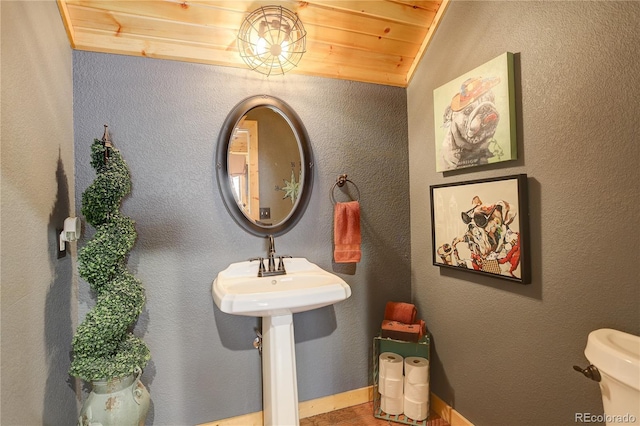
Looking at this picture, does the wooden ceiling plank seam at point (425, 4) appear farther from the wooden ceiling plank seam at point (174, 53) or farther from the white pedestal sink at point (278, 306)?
the white pedestal sink at point (278, 306)

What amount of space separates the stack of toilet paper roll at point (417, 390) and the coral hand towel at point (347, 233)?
677mm

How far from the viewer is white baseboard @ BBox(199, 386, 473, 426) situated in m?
1.66

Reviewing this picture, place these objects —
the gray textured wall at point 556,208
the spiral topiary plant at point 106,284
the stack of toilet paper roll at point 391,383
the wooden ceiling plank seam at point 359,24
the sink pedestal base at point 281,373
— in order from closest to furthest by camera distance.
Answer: the gray textured wall at point 556,208 → the spiral topiary plant at point 106,284 → the sink pedestal base at point 281,373 → the wooden ceiling plank seam at point 359,24 → the stack of toilet paper roll at point 391,383

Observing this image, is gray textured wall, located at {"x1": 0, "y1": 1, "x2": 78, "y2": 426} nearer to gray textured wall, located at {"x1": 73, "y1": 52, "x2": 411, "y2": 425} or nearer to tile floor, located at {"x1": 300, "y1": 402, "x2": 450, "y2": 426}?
gray textured wall, located at {"x1": 73, "y1": 52, "x2": 411, "y2": 425}

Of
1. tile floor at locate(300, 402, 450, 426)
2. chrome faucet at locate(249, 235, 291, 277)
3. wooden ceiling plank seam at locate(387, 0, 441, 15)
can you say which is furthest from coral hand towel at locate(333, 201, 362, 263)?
wooden ceiling plank seam at locate(387, 0, 441, 15)

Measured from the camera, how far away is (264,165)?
1.71m

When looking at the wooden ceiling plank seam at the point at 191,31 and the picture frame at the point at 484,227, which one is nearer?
the picture frame at the point at 484,227

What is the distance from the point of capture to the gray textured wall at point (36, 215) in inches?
34.2

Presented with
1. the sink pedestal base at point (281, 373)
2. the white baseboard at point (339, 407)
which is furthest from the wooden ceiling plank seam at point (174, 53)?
the white baseboard at point (339, 407)

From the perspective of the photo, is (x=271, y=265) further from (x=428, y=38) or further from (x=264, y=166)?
(x=428, y=38)

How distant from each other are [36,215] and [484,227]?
5.96 feet

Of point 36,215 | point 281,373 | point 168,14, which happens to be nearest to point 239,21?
point 168,14

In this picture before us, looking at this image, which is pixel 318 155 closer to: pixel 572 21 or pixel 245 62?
pixel 245 62

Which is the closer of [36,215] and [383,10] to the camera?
[36,215]
